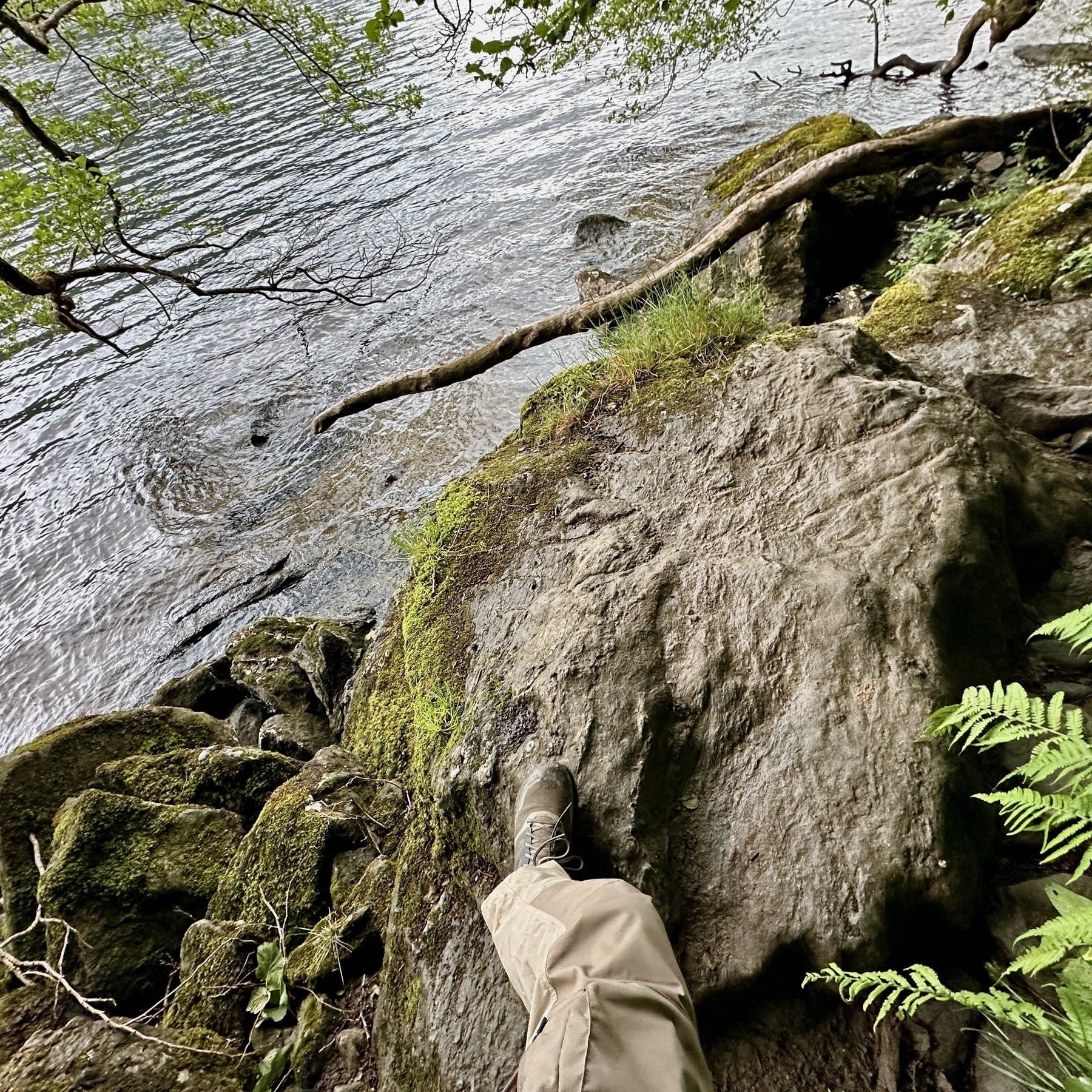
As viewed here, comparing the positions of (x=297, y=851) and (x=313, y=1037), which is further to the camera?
(x=297, y=851)

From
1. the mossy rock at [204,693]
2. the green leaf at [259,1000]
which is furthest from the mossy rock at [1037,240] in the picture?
the mossy rock at [204,693]

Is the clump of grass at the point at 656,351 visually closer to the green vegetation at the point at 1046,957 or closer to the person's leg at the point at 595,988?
the green vegetation at the point at 1046,957

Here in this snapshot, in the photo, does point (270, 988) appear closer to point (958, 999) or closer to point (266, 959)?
point (266, 959)

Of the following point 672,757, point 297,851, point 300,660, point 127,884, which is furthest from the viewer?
point 300,660

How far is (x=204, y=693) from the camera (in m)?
5.88

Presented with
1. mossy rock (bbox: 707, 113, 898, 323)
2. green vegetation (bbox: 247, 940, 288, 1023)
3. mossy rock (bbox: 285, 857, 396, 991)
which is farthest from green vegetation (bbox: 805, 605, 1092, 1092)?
mossy rock (bbox: 707, 113, 898, 323)

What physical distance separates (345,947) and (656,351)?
381 cm

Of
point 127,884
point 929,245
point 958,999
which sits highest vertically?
point 929,245

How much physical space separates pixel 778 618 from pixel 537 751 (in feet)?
3.88

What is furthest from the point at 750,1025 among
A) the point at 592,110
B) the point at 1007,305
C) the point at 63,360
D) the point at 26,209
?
the point at 592,110

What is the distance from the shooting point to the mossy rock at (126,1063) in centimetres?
254

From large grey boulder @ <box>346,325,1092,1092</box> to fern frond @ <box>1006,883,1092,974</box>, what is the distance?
1.32 feet

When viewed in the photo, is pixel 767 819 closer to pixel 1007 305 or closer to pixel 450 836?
pixel 450 836

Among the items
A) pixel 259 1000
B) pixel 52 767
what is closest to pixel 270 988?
pixel 259 1000
